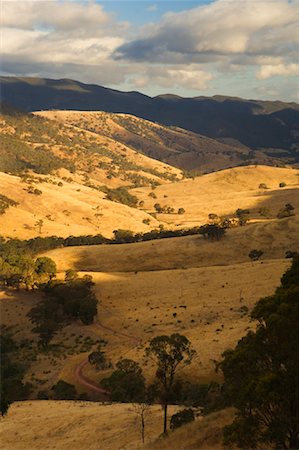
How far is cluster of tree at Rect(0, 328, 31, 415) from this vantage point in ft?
135

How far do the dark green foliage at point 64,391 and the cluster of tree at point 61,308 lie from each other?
1713 cm

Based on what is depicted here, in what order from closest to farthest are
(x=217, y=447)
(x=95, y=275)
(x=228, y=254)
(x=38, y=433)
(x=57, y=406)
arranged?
(x=217, y=447) < (x=38, y=433) < (x=57, y=406) < (x=95, y=275) < (x=228, y=254)

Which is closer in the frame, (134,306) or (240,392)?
(240,392)

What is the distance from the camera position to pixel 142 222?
506ft

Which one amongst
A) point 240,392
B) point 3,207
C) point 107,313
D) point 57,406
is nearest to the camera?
point 240,392

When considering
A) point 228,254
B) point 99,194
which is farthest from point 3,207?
point 228,254

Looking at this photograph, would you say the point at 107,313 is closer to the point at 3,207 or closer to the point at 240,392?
the point at 240,392

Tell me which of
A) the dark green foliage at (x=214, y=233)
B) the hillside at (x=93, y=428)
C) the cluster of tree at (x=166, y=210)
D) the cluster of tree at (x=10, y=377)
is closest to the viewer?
the hillside at (x=93, y=428)

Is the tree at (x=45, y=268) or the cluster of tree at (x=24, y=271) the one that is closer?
the cluster of tree at (x=24, y=271)

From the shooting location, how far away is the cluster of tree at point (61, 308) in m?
64.1

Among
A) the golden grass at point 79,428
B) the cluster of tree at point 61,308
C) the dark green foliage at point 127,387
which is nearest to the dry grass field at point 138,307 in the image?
the golden grass at point 79,428

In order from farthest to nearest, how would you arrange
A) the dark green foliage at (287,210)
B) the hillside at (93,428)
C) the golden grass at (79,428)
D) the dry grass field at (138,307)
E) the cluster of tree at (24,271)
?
the dark green foliage at (287,210) → the cluster of tree at (24,271) → the dry grass field at (138,307) → the golden grass at (79,428) → the hillside at (93,428)

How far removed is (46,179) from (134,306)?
5079 inches

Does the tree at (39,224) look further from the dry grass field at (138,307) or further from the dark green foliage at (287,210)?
the dark green foliage at (287,210)
